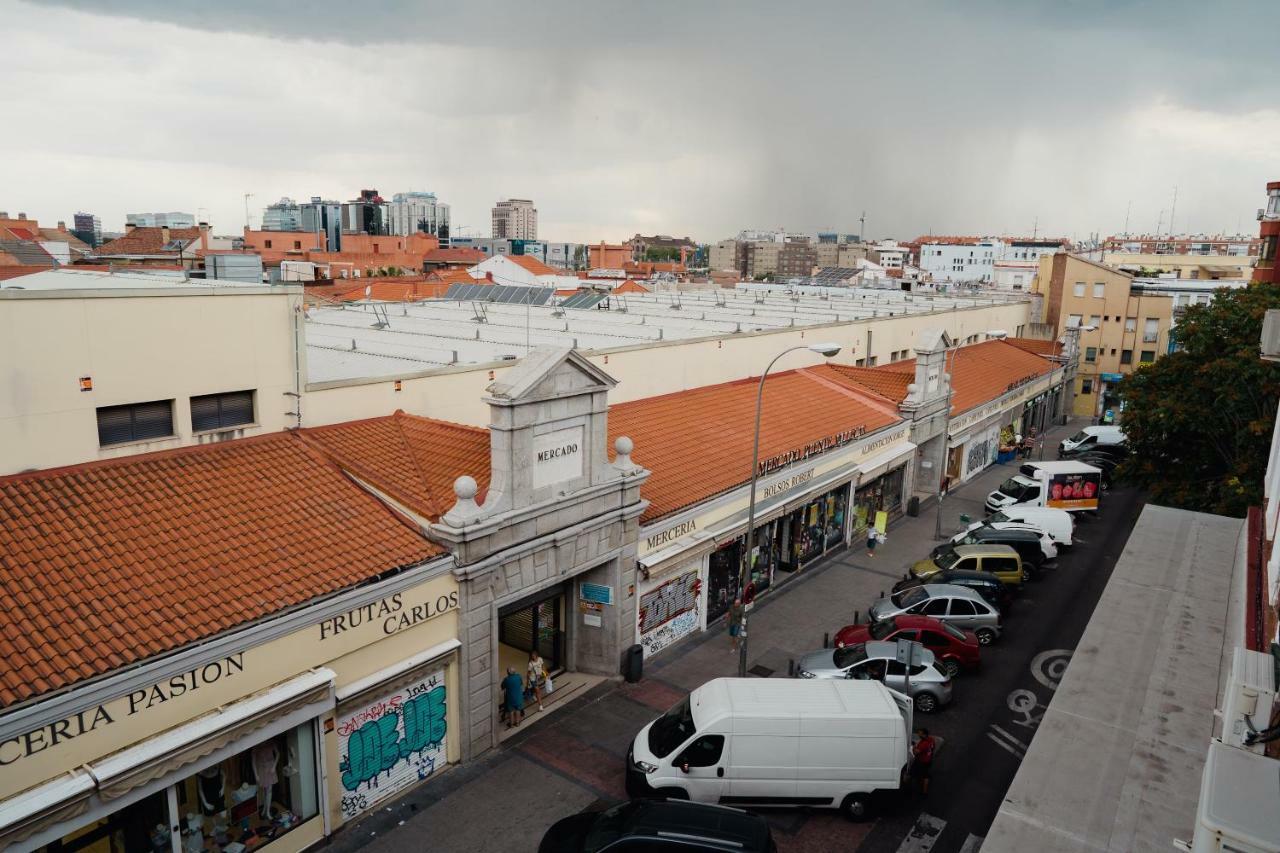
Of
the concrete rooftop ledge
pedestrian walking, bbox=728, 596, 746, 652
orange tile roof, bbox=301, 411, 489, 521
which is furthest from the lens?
pedestrian walking, bbox=728, 596, 746, 652

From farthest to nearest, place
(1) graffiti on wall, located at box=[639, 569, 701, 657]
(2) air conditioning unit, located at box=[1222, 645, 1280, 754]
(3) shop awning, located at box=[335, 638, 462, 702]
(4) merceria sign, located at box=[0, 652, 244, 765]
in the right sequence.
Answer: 1. (1) graffiti on wall, located at box=[639, 569, 701, 657]
2. (3) shop awning, located at box=[335, 638, 462, 702]
3. (4) merceria sign, located at box=[0, 652, 244, 765]
4. (2) air conditioning unit, located at box=[1222, 645, 1280, 754]

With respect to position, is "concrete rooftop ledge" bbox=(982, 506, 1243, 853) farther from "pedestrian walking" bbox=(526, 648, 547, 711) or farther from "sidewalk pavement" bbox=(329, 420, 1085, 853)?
"pedestrian walking" bbox=(526, 648, 547, 711)

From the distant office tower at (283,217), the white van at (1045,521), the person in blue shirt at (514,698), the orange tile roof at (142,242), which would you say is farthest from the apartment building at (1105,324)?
the distant office tower at (283,217)

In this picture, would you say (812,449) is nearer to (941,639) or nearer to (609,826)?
(941,639)

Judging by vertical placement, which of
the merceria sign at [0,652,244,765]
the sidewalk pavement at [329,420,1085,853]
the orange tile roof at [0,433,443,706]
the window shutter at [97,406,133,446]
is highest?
the window shutter at [97,406,133,446]

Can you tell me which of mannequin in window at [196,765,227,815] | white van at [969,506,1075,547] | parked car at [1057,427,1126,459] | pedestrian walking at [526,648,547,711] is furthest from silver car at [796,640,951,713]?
parked car at [1057,427,1126,459]

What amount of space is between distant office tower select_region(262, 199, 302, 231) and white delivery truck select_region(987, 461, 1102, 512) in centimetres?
14619

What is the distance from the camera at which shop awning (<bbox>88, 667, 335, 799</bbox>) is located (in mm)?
11773

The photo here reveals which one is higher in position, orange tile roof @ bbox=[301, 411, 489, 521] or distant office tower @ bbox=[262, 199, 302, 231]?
distant office tower @ bbox=[262, 199, 302, 231]

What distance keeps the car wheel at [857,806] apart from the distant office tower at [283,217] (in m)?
159

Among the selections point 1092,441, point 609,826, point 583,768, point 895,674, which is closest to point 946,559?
point 895,674

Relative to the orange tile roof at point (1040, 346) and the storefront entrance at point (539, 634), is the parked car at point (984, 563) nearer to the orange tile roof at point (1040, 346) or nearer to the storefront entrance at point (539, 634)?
the storefront entrance at point (539, 634)

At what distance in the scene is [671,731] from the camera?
1627cm

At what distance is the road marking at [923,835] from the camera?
15.2 meters
